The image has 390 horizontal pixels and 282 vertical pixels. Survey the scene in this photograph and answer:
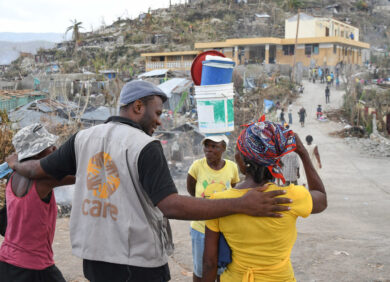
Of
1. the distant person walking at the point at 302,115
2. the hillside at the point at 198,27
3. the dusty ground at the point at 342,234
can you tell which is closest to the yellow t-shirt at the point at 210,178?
the dusty ground at the point at 342,234

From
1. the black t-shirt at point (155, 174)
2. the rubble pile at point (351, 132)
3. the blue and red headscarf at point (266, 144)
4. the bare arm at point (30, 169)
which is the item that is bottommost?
the rubble pile at point (351, 132)

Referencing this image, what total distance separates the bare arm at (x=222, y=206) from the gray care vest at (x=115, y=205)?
0.16 meters

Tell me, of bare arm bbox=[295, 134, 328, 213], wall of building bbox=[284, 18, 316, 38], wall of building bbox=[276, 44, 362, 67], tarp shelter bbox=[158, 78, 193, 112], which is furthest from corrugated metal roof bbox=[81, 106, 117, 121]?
wall of building bbox=[284, 18, 316, 38]

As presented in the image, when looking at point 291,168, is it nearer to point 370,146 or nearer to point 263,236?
point 263,236

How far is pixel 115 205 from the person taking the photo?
1.66 m

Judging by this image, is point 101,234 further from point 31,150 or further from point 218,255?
point 31,150

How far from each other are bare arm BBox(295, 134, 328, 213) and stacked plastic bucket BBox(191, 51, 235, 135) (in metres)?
1.48

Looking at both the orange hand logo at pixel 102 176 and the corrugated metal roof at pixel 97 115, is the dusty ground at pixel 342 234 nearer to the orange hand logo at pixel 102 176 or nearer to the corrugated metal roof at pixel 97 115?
the orange hand logo at pixel 102 176

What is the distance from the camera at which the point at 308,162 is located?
75.4 inches

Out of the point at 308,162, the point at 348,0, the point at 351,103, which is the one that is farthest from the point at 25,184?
the point at 348,0

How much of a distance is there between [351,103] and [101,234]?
18726 mm

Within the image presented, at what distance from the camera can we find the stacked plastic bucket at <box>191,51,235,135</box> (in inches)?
128

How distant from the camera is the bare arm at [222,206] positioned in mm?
1539

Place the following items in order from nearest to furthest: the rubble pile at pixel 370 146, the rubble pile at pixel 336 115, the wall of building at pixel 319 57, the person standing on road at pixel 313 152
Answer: the person standing on road at pixel 313 152, the rubble pile at pixel 370 146, the rubble pile at pixel 336 115, the wall of building at pixel 319 57
